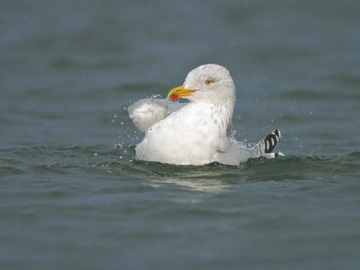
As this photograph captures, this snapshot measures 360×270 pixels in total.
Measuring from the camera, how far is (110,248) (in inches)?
196

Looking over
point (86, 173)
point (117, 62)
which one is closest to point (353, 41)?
point (117, 62)

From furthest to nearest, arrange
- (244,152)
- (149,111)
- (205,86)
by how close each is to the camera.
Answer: (149,111)
(244,152)
(205,86)

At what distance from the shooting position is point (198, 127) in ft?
23.3

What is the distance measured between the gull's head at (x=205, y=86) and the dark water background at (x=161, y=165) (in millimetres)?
750

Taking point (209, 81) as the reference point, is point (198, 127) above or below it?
below

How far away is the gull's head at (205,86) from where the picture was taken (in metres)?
7.20

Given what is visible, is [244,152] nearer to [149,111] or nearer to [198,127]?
[198,127]

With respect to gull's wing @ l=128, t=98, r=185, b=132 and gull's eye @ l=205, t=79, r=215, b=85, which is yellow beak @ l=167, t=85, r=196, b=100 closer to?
gull's eye @ l=205, t=79, r=215, b=85

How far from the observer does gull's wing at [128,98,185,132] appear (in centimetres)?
776

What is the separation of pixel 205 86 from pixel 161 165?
3.12ft

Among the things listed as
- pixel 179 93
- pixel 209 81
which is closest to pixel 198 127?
pixel 179 93

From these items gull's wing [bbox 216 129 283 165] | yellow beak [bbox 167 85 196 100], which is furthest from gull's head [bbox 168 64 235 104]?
gull's wing [bbox 216 129 283 165]

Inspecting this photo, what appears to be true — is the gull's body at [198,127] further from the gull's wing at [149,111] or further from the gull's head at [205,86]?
the gull's wing at [149,111]

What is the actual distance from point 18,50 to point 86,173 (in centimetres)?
878
